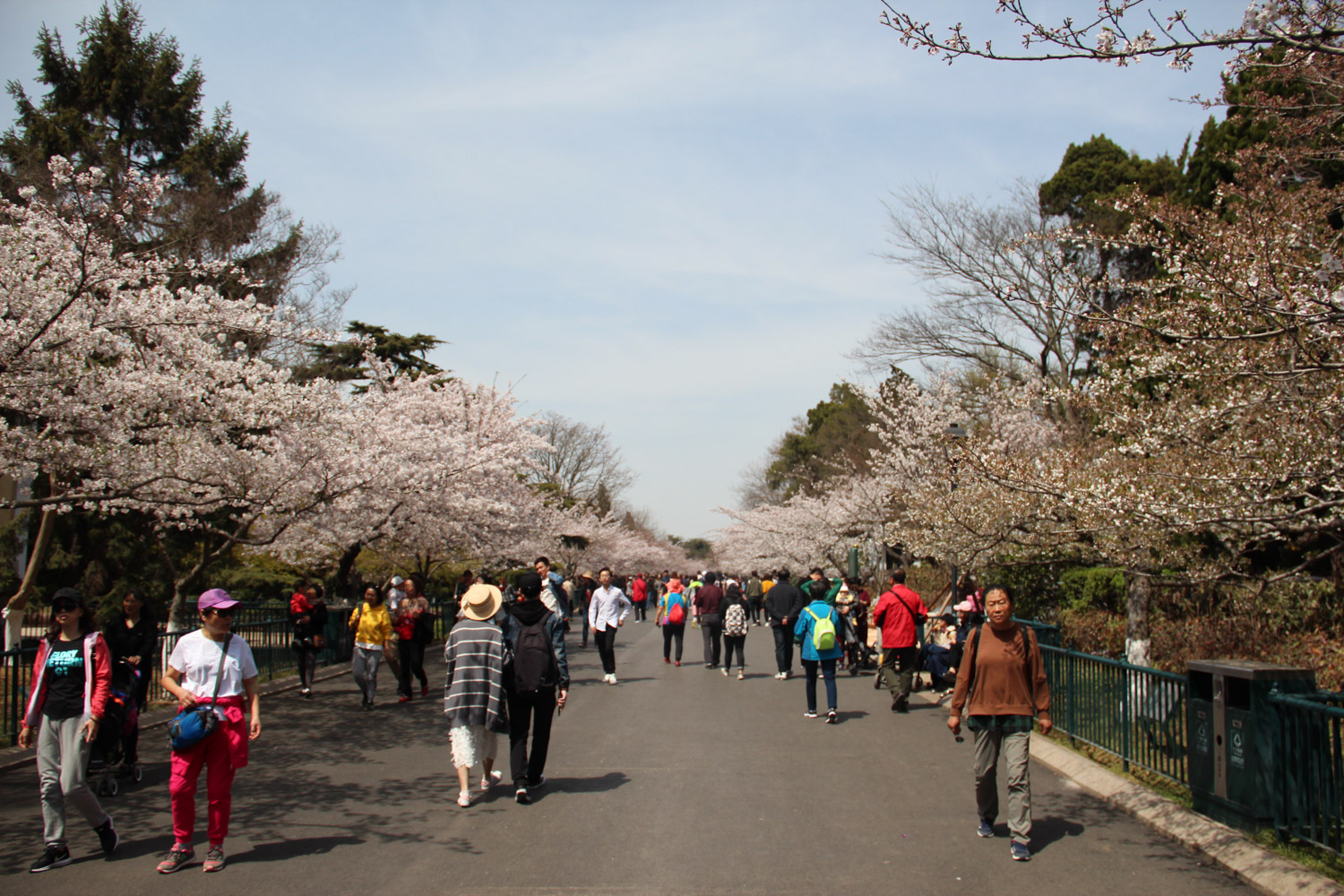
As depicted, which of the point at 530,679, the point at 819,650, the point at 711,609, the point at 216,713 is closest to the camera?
the point at 216,713

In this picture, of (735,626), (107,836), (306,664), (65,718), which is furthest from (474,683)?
(735,626)

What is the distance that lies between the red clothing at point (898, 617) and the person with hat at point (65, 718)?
9339mm

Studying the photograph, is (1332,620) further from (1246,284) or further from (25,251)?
(25,251)

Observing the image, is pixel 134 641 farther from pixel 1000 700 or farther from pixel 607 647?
pixel 607 647

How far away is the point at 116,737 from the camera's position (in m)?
7.29

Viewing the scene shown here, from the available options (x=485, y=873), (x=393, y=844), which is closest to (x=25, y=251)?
(x=393, y=844)

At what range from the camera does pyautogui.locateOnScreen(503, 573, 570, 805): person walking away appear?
773 centimetres

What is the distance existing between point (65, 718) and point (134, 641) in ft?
10.3

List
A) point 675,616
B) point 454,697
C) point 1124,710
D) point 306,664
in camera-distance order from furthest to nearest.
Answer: point 675,616
point 306,664
point 1124,710
point 454,697

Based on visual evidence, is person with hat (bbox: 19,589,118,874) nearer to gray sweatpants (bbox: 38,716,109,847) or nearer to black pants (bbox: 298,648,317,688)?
gray sweatpants (bbox: 38,716,109,847)

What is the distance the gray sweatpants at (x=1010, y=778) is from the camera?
6.05 m

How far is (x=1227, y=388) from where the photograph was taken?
32.0 ft

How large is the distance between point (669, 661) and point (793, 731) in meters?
8.68

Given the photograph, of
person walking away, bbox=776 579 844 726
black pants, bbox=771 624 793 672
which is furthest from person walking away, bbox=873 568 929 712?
black pants, bbox=771 624 793 672
